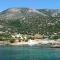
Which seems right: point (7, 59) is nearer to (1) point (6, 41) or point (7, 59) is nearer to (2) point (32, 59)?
(2) point (32, 59)

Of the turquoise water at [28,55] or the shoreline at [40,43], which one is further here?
the shoreline at [40,43]

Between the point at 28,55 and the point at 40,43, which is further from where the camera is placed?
the point at 40,43

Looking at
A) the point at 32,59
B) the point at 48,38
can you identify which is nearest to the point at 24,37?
the point at 48,38

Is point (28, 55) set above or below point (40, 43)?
below

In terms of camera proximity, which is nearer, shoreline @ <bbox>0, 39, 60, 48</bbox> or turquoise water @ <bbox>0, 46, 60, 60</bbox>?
turquoise water @ <bbox>0, 46, 60, 60</bbox>

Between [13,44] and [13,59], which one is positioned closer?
[13,59]

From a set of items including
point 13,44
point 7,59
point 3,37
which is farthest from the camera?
point 3,37

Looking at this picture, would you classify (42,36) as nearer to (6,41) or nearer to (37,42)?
(37,42)

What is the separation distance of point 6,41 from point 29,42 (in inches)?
375

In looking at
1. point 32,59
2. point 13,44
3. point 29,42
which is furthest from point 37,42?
point 32,59

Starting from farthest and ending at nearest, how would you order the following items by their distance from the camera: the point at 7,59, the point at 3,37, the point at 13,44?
the point at 3,37, the point at 13,44, the point at 7,59

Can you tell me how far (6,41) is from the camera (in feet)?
347

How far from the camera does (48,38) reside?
108625 mm

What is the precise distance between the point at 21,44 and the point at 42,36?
13279mm
